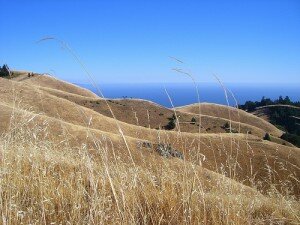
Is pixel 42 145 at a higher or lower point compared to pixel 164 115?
higher

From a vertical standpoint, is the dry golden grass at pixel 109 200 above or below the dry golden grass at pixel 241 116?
above

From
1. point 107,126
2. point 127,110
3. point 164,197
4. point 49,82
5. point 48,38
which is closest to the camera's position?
point 48,38

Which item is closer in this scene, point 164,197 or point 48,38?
point 48,38

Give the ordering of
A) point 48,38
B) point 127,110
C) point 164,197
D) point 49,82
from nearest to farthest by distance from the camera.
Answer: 1. point 48,38
2. point 164,197
3. point 127,110
4. point 49,82

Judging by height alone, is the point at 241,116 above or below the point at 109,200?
below

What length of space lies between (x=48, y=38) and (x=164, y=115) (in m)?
72.5

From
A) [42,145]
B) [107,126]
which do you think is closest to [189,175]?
[42,145]

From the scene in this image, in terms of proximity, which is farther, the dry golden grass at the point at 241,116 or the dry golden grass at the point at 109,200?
the dry golden grass at the point at 241,116

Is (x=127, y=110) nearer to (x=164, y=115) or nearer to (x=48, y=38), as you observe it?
(x=164, y=115)

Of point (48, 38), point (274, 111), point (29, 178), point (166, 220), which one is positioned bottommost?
point (274, 111)

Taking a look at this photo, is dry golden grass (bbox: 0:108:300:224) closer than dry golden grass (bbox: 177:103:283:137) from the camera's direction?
Yes

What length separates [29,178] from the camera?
393 centimetres

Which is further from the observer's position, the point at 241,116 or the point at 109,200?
the point at 241,116

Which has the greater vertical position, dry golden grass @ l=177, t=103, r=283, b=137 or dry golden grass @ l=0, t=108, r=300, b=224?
dry golden grass @ l=0, t=108, r=300, b=224
